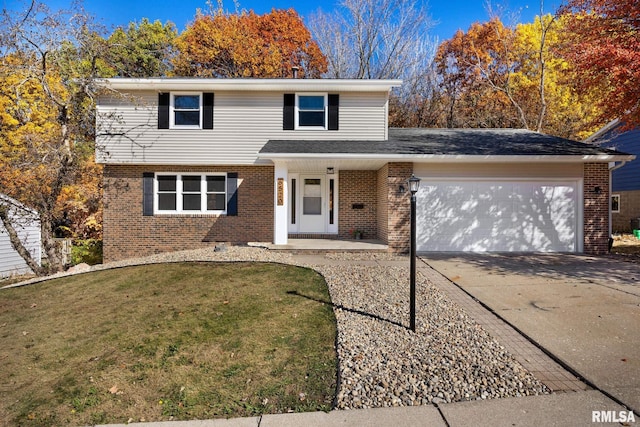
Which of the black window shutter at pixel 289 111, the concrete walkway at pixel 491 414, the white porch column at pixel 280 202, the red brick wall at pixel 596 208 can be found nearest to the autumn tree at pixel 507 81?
the red brick wall at pixel 596 208

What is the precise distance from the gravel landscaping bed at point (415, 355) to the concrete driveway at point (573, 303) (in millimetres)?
687

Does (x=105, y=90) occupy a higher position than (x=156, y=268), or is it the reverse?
(x=105, y=90)

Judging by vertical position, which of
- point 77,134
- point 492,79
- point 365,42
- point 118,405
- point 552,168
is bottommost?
point 118,405

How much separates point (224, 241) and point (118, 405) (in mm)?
8694

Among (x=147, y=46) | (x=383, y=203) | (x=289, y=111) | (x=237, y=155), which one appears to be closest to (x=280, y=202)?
(x=237, y=155)

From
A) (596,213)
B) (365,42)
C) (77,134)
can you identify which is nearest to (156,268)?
(77,134)

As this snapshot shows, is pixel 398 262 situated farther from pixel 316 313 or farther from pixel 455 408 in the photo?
pixel 455 408

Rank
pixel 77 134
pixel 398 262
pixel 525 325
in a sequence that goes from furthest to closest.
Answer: pixel 77 134, pixel 398 262, pixel 525 325

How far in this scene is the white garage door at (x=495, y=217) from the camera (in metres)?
10.4

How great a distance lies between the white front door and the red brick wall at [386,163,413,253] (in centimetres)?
287

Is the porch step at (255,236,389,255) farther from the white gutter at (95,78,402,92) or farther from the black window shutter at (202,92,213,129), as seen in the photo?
the white gutter at (95,78,402,92)

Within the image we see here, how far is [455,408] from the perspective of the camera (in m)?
2.93

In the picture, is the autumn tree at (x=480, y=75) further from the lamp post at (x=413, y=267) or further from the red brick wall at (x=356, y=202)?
the lamp post at (x=413, y=267)

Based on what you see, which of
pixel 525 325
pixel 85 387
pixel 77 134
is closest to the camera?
pixel 85 387
